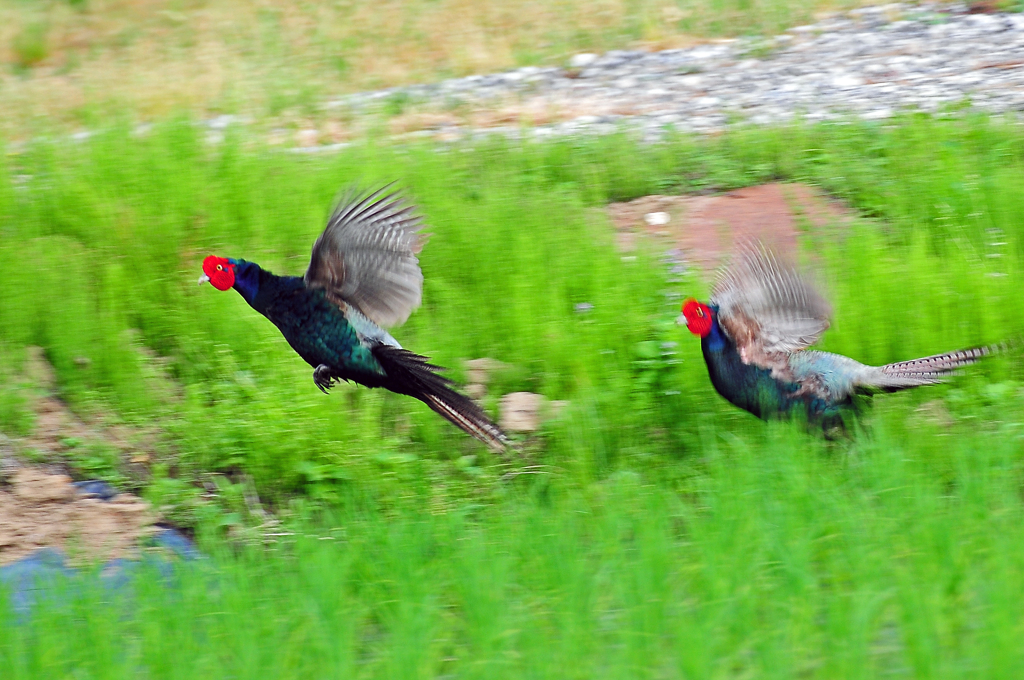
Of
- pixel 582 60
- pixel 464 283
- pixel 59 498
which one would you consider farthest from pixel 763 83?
pixel 59 498

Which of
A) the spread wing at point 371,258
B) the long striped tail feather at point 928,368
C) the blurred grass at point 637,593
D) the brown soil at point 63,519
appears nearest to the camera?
the blurred grass at point 637,593

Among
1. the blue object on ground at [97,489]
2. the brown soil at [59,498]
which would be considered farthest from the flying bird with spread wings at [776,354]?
the blue object on ground at [97,489]

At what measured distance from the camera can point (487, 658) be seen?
9.29 ft

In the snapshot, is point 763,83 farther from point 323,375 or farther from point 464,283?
point 323,375

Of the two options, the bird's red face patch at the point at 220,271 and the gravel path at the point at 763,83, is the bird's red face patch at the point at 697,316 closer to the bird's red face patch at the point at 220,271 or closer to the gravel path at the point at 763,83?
the bird's red face patch at the point at 220,271

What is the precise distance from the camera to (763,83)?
8164 millimetres

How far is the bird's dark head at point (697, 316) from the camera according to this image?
3715 mm

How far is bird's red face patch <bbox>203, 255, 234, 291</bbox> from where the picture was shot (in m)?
3.94

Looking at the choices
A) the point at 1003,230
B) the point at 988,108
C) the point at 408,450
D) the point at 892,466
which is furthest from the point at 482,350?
the point at 988,108

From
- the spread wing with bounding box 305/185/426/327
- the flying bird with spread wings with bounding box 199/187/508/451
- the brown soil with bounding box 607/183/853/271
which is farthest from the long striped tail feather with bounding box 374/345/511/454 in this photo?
the brown soil with bounding box 607/183/853/271

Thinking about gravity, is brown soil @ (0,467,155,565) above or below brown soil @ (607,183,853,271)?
below

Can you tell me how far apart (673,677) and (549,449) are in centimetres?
172

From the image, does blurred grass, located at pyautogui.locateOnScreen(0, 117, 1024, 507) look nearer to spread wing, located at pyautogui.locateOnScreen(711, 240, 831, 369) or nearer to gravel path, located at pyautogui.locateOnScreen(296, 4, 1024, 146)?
spread wing, located at pyautogui.locateOnScreen(711, 240, 831, 369)

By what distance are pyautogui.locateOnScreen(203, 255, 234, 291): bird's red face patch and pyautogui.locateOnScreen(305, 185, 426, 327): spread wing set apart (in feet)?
0.89
